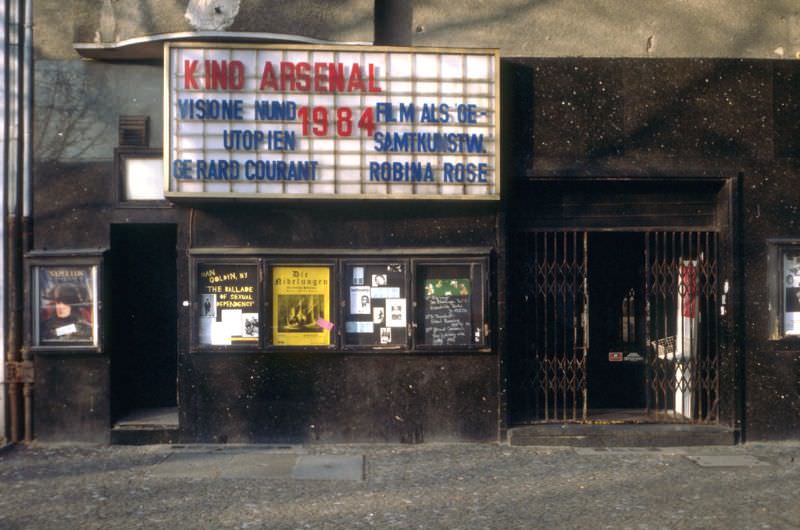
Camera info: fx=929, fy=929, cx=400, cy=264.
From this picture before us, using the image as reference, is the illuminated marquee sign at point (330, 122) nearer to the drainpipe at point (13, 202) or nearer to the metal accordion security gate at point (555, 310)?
the metal accordion security gate at point (555, 310)

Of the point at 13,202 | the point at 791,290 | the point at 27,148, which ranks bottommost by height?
the point at 791,290

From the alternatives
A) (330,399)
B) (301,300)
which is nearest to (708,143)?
(301,300)

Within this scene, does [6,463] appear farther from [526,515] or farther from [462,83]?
[462,83]

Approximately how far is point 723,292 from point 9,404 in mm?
8453

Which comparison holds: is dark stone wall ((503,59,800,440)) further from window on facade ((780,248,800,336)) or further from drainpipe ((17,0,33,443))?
drainpipe ((17,0,33,443))

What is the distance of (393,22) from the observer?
11125 millimetres

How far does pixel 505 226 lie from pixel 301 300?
2.53 m

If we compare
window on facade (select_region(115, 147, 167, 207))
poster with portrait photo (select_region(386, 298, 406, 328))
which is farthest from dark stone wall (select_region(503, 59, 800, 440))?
window on facade (select_region(115, 147, 167, 207))

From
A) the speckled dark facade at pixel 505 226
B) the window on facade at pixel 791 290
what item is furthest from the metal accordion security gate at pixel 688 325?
the window on facade at pixel 791 290

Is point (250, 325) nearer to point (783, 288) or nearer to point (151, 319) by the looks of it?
point (151, 319)

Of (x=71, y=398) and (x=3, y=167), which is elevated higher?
(x=3, y=167)

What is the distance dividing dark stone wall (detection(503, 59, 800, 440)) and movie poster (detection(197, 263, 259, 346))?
3267mm

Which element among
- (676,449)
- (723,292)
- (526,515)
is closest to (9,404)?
(526,515)

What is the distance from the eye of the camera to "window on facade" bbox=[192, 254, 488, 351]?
10695mm
